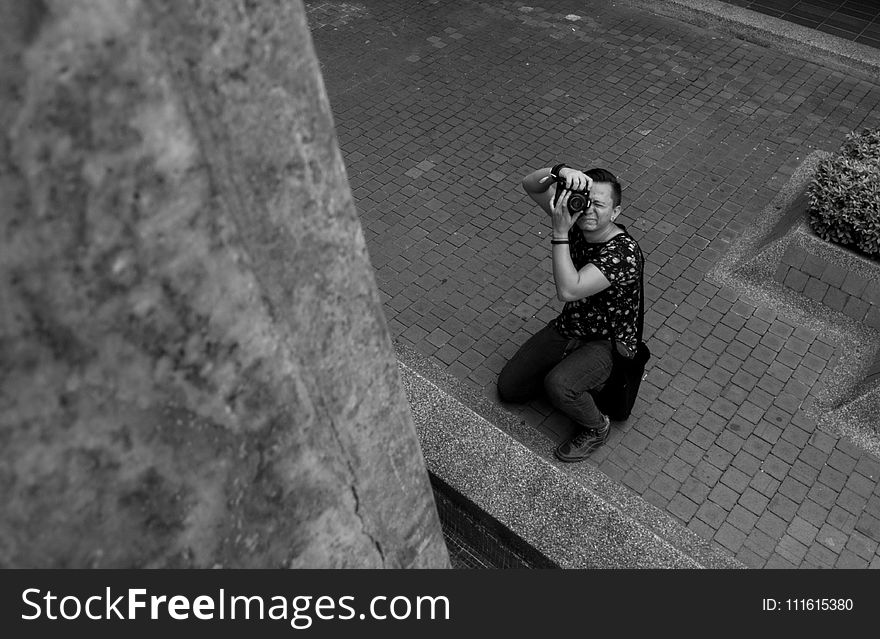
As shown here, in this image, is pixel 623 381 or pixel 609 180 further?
pixel 623 381

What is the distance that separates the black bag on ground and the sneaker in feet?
0.32

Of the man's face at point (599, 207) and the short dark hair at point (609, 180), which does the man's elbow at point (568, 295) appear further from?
the short dark hair at point (609, 180)

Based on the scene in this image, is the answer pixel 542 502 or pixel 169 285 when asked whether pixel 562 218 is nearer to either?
pixel 542 502

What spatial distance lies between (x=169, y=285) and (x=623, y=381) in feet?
12.1

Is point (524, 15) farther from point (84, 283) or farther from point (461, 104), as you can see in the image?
point (84, 283)

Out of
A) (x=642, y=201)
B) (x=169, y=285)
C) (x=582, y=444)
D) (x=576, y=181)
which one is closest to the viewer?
(x=169, y=285)

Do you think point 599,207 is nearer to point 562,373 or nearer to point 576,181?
point 576,181

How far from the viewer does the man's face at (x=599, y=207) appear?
3.85 metres

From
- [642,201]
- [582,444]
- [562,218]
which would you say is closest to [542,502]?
[582,444]

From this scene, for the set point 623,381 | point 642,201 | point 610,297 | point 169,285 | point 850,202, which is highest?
point 169,285

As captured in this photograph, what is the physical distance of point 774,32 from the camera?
905cm

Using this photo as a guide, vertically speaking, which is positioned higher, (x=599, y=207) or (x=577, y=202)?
(x=577, y=202)

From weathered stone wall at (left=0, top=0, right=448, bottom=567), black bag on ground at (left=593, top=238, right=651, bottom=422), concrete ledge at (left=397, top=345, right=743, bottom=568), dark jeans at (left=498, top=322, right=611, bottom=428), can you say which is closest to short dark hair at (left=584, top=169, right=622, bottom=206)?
black bag on ground at (left=593, top=238, right=651, bottom=422)

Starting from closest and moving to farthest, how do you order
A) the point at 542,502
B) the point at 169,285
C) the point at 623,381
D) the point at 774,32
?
the point at 169,285 → the point at 542,502 → the point at 623,381 → the point at 774,32
